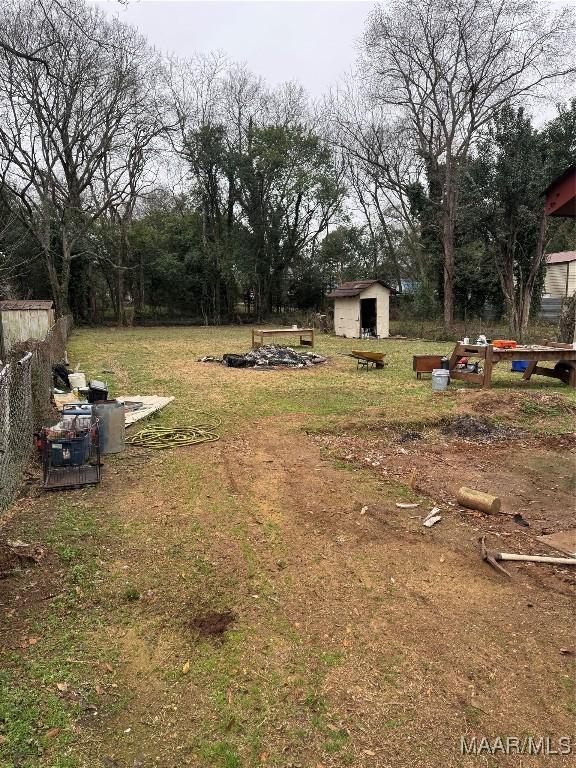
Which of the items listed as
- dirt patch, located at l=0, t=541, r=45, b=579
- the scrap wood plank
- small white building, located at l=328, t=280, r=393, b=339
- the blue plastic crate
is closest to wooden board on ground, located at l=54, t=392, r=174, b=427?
the scrap wood plank

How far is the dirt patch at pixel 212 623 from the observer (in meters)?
3.11

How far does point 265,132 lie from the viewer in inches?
1272

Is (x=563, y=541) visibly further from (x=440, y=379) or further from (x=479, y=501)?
(x=440, y=379)

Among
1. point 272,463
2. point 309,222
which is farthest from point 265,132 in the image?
point 272,463

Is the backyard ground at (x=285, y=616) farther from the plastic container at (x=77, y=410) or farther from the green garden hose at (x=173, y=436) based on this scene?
the plastic container at (x=77, y=410)

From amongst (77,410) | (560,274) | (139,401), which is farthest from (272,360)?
(560,274)

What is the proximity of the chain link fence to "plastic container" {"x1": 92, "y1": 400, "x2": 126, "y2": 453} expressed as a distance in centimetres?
85

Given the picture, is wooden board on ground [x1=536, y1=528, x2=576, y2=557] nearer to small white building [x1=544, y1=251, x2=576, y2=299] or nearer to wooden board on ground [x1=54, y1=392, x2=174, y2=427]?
wooden board on ground [x1=54, y1=392, x2=174, y2=427]

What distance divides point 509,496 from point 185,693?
391 centimetres

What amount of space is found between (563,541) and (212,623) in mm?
2933

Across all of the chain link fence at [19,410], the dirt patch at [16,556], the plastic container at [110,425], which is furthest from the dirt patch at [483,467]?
the chain link fence at [19,410]

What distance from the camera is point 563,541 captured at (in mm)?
4215

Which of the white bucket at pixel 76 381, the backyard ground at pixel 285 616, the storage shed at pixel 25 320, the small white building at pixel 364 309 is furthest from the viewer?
the small white building at pixel 364 309
